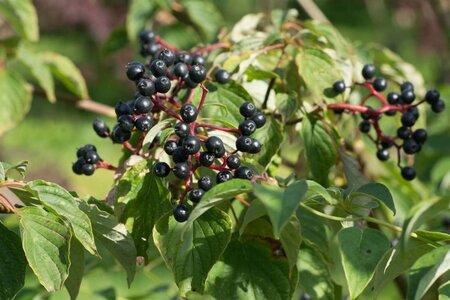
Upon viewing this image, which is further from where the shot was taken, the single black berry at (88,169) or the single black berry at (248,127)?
the single black berry at (88,169)

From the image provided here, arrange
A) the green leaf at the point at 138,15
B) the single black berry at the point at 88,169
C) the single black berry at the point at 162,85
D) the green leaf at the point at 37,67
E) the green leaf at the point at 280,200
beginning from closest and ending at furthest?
1. the green leaf at the point at 280,200
2. the single black berry at the point at 162,85
3. the single black berry at the point at 88,169
4. the green leaf at the point at 37,67
5. the green leaf at the point at 138,15

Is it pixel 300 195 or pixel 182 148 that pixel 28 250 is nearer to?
pixel 182 148

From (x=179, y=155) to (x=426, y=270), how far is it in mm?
394

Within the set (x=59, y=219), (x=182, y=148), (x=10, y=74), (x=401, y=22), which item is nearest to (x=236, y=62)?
(x=182, y=148)

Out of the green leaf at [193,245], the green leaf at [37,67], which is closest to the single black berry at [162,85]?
the green leaf at [193,245]

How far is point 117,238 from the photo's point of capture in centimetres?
125

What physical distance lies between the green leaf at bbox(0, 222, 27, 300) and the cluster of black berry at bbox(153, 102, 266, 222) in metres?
0.25

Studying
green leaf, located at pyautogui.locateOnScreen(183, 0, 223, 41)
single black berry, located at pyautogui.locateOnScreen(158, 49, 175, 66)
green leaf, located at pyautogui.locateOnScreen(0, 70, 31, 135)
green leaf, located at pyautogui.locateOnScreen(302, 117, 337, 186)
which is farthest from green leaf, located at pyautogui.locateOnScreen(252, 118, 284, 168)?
green leaf, located at pyautogui.locateOnScreen(0, 70, 31, 135)

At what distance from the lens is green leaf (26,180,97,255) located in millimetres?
1151

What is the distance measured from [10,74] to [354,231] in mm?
1604

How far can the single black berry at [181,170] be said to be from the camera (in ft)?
3.83

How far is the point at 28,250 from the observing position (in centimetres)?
114

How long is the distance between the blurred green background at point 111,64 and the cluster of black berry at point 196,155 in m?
0.50

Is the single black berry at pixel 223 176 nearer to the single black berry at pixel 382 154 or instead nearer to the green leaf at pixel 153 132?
the green leaf at pixel 153 132
